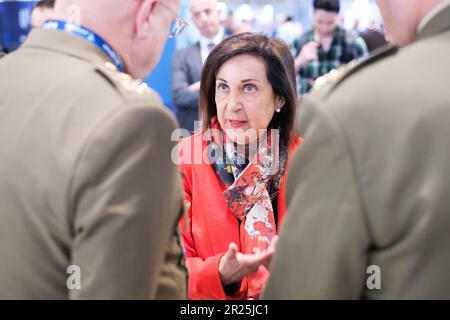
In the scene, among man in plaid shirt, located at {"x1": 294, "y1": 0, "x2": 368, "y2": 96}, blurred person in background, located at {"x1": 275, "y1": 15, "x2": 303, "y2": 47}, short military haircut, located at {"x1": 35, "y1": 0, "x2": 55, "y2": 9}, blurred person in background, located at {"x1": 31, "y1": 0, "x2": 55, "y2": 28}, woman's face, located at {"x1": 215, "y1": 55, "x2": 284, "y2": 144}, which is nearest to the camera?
woman's face, located at {"x1": 215, "y1": 55, "x2": 284, "y2": 144}

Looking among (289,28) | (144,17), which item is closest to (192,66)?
(289,28)

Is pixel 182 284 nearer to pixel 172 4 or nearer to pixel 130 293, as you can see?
pixel 130 293

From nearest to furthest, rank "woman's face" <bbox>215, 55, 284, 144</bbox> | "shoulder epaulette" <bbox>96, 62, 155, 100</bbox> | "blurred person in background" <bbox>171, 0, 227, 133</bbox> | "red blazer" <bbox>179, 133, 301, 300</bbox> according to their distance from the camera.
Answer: "shoulder epaulette" <bbox>96, 62, 155, 100</bbox> → "red blazer" <bbox>179, 133, 301, 300</bbox> → "woman's face" <bbox>215, 55, 284, 144</bbox> → "blurred person in background" <bbox>171, 0, 227, 133</bbox>

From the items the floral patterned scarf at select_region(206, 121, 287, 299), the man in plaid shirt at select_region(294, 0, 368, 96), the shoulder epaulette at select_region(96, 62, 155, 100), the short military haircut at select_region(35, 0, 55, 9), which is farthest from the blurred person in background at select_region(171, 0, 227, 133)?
the shoulder epaulette at select_region(96, 62, 155, 100)

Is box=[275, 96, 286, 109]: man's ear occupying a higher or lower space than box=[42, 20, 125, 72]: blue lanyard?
higher

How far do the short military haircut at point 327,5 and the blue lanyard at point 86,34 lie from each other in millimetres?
4499

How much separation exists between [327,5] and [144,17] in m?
4.51

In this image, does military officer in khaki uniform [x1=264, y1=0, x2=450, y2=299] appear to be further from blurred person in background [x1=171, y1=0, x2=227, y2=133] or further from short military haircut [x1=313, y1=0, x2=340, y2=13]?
blurred person in background [x1=171, y1=0, x2=227, y2=133]

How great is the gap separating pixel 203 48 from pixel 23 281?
5.02 meters

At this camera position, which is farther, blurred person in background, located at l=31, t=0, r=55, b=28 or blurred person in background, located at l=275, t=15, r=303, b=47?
blurred person in background, located at l=275, t=15, r=303, b=47

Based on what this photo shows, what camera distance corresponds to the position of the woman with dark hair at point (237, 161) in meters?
2.46

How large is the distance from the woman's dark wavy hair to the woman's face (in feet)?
0.09

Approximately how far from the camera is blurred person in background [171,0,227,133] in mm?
6285
